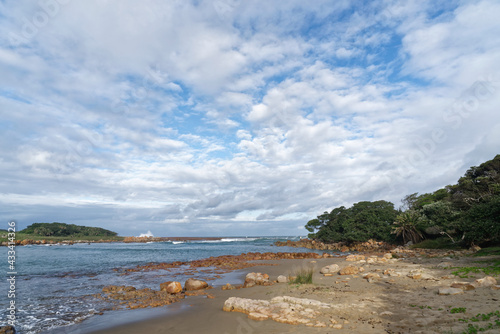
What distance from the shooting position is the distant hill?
10038 centimetres

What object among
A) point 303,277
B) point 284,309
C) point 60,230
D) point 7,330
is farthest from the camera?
point 60,230

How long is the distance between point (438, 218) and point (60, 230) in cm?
12514

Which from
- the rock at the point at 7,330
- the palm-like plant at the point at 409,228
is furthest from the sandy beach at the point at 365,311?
the palm-like plant at the point at 409,228

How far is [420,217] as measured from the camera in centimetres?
3853

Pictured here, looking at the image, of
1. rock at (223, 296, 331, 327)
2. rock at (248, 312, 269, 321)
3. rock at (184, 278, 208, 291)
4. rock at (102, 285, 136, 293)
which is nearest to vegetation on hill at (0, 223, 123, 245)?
rock at (102, 285, 136, 293)

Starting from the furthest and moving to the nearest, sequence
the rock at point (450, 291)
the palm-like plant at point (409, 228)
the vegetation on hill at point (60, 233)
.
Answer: the vegetation on hill at point (60, 233), the palm-like plant at point (409, 228), the rock at point (450, 291)

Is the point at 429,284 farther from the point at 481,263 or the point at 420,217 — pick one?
the point at 420,217

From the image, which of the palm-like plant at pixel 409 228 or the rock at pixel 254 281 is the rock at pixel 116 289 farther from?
the palm-like plant at pixel 409 228

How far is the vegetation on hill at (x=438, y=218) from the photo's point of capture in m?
23.9

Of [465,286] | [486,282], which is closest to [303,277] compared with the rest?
[465,286]

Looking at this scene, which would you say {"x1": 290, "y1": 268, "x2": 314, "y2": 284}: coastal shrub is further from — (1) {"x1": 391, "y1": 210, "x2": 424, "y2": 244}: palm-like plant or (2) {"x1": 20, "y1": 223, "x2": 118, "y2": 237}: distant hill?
(2) {"x1": 20, "y1": 223, "x2": 118, "y2": 237}: distant hill

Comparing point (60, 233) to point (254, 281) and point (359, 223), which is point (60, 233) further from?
point (254, 281)

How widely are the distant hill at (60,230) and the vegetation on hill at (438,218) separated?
98385 millimetres

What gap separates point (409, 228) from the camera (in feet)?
133
